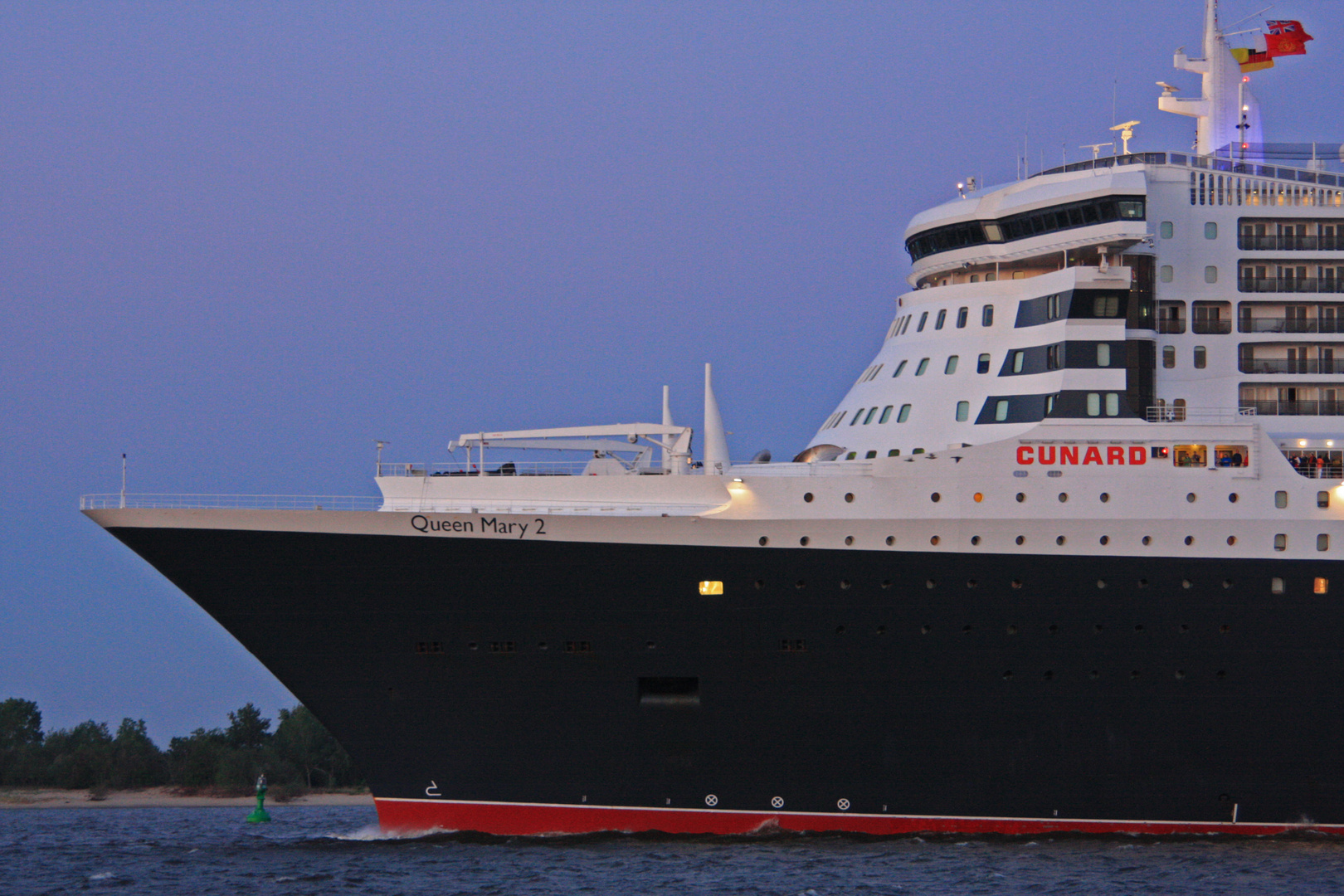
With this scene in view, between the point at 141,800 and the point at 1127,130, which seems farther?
the point at 141,800

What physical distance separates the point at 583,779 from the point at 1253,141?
2157cm

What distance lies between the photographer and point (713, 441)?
28.5 m

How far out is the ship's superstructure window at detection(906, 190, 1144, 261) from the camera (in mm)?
29828

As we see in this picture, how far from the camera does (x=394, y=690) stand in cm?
2767

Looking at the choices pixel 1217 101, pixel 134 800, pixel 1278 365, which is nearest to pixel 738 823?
pixel 1278 365

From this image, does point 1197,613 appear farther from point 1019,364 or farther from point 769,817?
point 769,817

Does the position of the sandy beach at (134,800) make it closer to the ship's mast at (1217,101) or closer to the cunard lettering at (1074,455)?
the cunard lettering at (1074,455)

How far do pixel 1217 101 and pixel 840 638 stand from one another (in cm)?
1685

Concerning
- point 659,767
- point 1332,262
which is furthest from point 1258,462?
point 659,767

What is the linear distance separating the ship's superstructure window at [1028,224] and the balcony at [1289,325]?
11.3ft

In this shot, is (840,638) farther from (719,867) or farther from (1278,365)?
(1278,365)

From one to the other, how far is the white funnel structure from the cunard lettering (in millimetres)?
5697

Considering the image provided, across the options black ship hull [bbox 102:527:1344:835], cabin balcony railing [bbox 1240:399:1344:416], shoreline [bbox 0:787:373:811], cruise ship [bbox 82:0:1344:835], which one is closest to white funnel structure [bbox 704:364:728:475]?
cruise ship [bbox 82:0:1344:835]

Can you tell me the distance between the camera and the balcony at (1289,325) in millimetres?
30562
